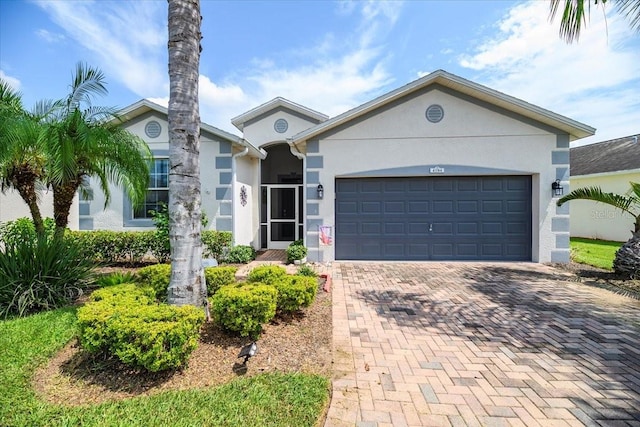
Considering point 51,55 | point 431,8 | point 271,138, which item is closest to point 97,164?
point 51,55

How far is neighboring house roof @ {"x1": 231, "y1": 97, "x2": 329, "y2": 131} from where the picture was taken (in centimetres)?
1338

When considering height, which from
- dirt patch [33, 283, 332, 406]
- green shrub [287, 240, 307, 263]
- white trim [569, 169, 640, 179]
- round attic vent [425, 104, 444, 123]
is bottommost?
dirt patch [33, 283, 332, 406]

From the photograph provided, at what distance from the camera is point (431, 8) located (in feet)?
27.1

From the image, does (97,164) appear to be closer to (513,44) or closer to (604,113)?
(513,44)

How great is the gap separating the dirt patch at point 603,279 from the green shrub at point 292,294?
661cm

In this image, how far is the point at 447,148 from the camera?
9266 mm

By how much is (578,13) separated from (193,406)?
24.2 feet

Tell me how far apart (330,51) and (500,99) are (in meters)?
6.61

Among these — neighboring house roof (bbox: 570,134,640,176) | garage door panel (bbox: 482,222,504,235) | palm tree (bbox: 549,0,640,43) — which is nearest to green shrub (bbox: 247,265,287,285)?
palm tree (bbox: 549,0,640,43)

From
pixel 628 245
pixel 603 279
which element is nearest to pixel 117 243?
pixel 603 279

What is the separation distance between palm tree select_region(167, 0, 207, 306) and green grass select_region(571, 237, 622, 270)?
35.9ft

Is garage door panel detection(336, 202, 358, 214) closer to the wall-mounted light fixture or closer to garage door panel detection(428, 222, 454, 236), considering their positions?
garage door panel detection(428, 222, 454, 236)

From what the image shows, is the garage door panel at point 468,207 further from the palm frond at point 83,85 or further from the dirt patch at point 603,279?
the palm frond at point 83,85

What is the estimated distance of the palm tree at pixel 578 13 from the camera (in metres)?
4.60
